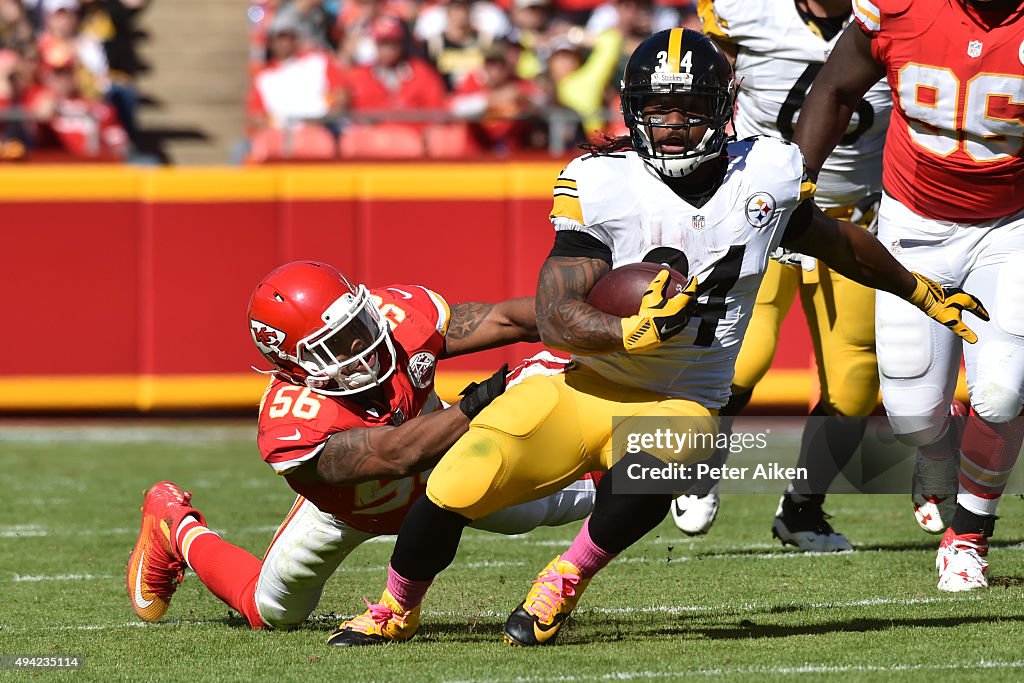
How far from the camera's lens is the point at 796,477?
5527mm

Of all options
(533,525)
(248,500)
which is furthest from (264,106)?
(533,525)

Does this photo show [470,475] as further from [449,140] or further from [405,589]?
[449,140]

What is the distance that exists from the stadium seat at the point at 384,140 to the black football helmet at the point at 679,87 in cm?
590

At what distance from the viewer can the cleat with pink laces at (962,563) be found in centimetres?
449

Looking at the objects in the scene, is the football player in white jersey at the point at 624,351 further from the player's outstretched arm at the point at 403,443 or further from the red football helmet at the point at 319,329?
the red football helmet at the point at 319,329

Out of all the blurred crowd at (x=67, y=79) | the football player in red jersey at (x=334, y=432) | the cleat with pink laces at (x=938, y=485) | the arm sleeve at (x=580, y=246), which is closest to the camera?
the arm sleeve at (x=580, y=246)

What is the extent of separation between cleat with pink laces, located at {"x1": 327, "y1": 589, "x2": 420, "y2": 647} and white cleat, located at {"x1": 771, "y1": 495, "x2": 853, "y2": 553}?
73.2 inches

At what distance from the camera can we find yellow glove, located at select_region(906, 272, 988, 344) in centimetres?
411

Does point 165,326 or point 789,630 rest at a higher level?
point 789,630

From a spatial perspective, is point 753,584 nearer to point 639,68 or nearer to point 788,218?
point 788,218

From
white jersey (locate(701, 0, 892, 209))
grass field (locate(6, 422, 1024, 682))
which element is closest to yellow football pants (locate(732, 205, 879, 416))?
white jersey (locate(701, 0, 892, 209))

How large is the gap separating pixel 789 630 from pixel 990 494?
98 centimetres

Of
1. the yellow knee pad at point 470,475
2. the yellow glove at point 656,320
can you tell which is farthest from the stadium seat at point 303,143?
the yellow glove at point 656,320

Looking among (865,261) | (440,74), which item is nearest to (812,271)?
(865,261)
